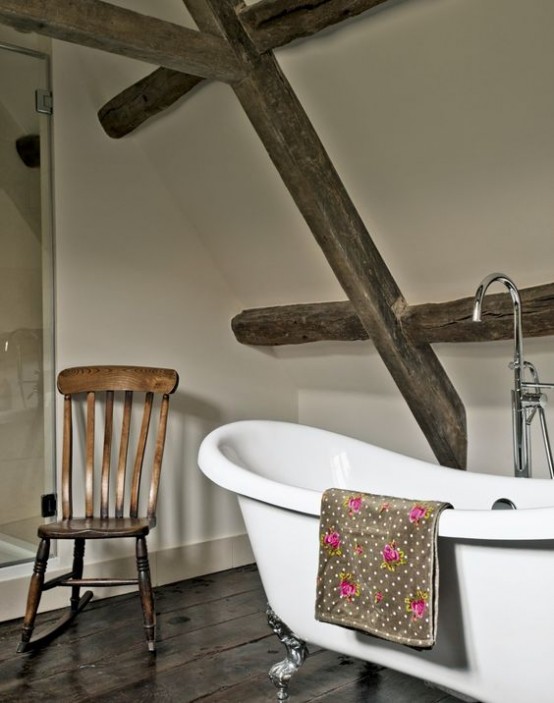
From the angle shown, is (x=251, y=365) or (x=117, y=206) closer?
(x=117, y=206)

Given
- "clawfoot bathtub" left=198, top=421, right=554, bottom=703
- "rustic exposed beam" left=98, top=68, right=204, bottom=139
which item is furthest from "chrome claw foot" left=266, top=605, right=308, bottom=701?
"rustic exposed beam" left=98, top=68, right=204, bottom=139

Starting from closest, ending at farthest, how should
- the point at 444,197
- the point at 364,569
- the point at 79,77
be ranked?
1. the point at 364,569
2. the point at 444,197
3. the point at 79,77

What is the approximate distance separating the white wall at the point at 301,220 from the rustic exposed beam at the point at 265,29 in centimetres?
9

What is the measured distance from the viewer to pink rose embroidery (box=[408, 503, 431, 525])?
1.88 metres

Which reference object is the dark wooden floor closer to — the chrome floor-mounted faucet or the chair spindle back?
the chair spindle back

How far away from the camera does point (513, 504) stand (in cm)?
246

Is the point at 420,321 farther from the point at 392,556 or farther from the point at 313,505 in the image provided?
the point at 392,556

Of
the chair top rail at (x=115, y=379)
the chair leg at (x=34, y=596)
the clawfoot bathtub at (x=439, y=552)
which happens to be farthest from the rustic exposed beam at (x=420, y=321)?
the chair leg at (x=34, y=596)

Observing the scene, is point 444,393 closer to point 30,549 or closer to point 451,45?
point 451,45

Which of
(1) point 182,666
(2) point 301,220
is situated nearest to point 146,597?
(1) point 182,666

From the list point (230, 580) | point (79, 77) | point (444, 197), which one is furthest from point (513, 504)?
point (79, 77)

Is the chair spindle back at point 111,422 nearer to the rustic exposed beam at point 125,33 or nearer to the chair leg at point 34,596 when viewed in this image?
the chair leg at point 34,596

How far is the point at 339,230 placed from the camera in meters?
2.86

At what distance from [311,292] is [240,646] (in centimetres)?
155
